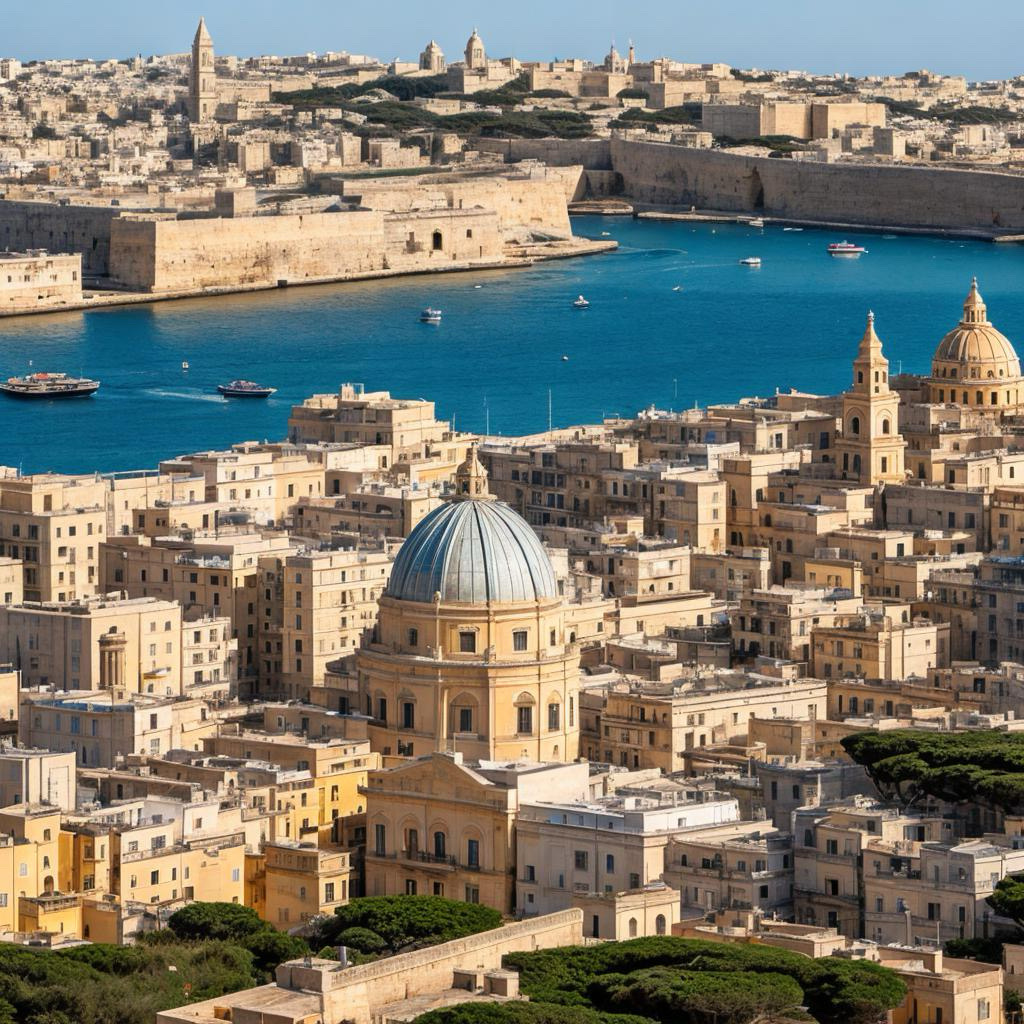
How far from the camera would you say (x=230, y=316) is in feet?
373

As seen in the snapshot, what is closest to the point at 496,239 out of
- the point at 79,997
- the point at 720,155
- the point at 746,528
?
the point at 720,155

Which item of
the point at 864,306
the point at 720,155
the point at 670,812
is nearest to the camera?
the point at 670,812

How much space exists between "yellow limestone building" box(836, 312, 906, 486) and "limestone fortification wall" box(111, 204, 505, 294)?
60.8 metres

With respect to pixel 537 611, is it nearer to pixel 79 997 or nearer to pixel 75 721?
pixel 75 721

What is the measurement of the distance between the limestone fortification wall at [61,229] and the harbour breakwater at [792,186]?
120ft

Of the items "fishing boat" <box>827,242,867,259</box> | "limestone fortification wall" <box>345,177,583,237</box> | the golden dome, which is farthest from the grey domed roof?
Result: "limestone fortification wall" <box>345,177,583,237</box>

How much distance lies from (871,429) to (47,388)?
31159 mm

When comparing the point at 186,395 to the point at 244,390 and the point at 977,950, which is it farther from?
the point at 977,950

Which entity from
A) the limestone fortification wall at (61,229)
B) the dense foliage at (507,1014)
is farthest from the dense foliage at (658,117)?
the dense foliage at (507,1014)

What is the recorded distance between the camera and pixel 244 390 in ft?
290

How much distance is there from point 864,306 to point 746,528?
167 ft

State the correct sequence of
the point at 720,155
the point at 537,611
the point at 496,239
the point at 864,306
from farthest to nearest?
the point at 720,155
the point at 496,239
the point at 864,306
the point at 537,611

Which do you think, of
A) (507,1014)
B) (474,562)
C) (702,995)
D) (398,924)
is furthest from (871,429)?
(507,1014)

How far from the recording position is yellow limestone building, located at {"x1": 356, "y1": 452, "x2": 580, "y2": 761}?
43469mm
